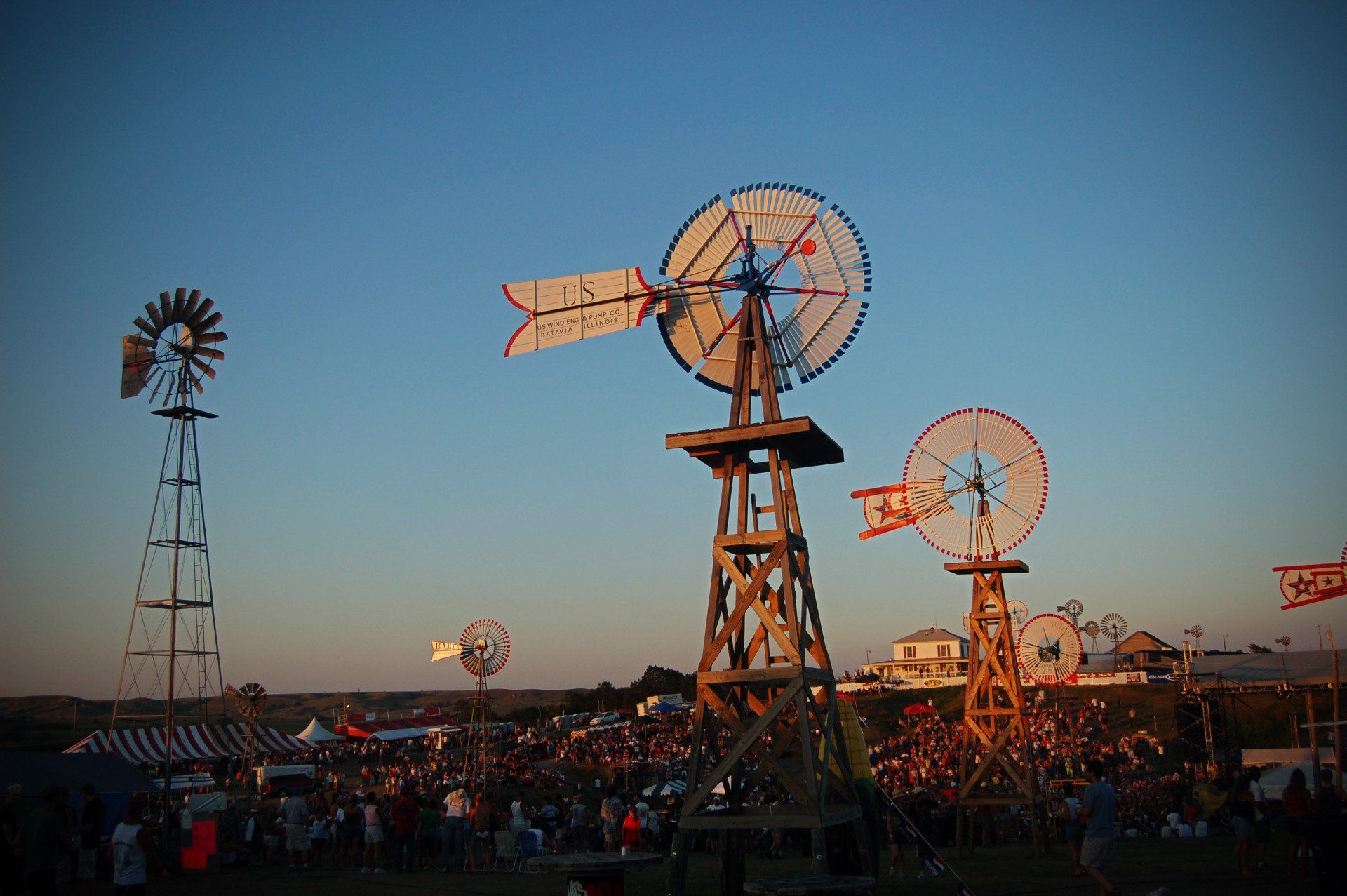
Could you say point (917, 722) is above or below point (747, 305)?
below

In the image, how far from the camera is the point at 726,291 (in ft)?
50.4

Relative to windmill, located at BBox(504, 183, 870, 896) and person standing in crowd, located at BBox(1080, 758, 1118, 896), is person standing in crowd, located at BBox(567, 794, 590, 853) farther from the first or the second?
person standing in crowd, located at BBox(1080, 758, 1118, 896)

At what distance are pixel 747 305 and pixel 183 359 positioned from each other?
1645 cm

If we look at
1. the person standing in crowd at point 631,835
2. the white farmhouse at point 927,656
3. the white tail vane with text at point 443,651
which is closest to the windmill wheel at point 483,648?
the white tail vane with text at point 443,651

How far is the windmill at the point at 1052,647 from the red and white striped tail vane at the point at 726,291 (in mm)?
38256

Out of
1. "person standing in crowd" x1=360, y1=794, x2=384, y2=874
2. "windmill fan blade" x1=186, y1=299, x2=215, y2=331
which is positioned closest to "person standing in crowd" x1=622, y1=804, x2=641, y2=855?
"person standing in crowd" x1=360, y1=794, x2=384, y2=874

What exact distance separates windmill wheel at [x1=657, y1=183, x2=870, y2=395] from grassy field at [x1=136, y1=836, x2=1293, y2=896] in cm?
733

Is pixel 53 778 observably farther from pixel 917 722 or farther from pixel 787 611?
pixel 917 722

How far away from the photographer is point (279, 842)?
22328 millimetres

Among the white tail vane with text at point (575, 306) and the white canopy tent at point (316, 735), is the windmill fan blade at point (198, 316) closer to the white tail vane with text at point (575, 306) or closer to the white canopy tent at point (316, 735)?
the white tail vane with text at point (575, 306)

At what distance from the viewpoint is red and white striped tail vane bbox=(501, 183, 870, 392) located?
1480 centimetres

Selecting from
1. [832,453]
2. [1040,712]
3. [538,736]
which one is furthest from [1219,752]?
[538,736]

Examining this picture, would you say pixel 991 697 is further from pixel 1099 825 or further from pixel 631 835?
pixel 1099 825

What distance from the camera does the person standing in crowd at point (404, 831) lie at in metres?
17.8
